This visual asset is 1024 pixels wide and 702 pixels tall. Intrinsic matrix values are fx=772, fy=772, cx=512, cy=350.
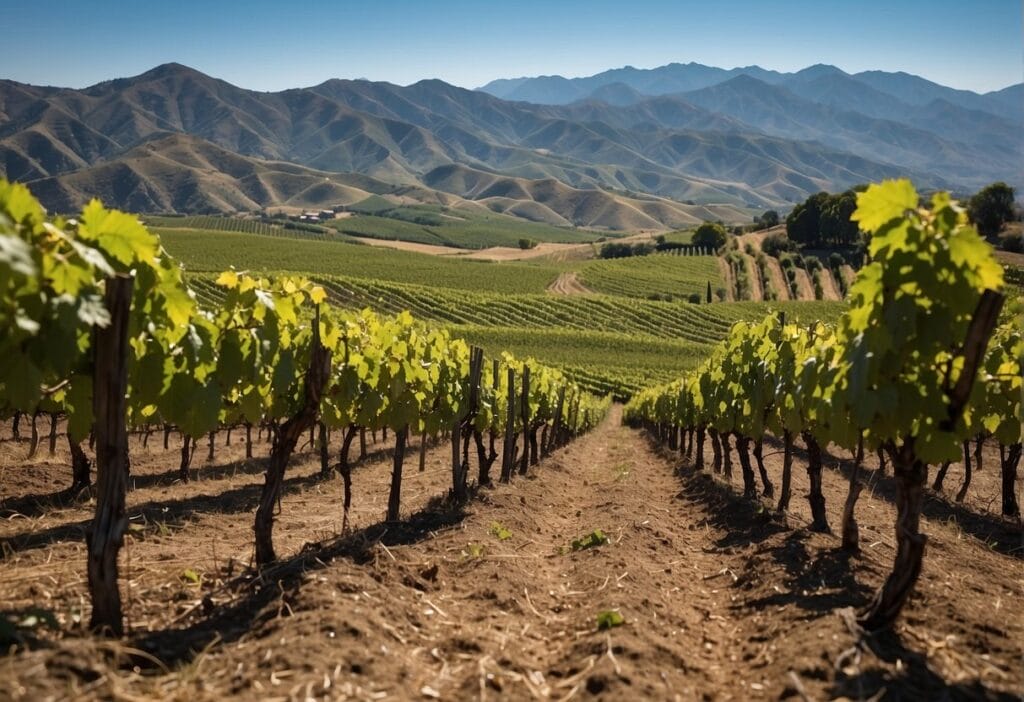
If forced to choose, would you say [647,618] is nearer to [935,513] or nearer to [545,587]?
[545,587]

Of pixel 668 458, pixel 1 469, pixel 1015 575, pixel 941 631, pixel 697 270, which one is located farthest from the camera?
pixel 697 270

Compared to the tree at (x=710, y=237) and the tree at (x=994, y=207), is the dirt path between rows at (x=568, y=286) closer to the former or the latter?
the tree at (x=710, y=237)

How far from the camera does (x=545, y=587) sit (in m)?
7.13

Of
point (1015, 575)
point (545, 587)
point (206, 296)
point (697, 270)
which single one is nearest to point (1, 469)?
point (545, 587)

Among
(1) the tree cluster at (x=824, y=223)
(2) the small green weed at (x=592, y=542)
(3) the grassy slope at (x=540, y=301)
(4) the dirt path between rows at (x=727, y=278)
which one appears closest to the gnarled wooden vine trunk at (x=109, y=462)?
(2) the small green weed at (x=592, y=542)

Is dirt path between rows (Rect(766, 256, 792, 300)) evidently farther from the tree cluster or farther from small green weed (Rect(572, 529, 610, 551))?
small green weed (Rect(572, 529, 610, 551))

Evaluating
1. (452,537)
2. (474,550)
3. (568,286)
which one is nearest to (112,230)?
(474,550)

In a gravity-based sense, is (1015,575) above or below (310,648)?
below

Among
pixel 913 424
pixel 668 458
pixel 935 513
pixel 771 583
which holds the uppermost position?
pixel 913 424

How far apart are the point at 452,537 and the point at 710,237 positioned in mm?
110893

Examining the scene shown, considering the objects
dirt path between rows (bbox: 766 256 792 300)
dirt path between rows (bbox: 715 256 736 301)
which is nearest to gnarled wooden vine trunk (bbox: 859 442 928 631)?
dirt path between rows (bbox: 715 256 736 301)

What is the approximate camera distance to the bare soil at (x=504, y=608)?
169 inches

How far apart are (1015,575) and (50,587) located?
9110mm

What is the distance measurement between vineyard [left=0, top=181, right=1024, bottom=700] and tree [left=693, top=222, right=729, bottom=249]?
10347cm
